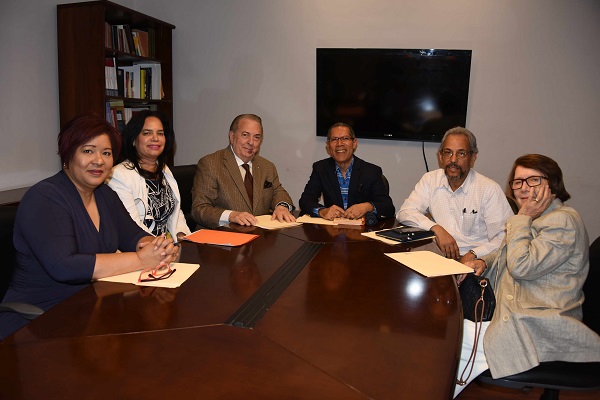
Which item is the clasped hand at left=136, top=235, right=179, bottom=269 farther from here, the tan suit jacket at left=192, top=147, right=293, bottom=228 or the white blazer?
the tan suit jacket at left=192, top=147, right=293, bottom=228

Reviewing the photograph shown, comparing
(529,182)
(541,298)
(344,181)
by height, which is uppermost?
(529,182)

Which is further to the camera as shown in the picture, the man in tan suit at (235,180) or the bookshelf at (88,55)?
the bookshelf at (88,55)

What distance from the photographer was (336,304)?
1.51 meters

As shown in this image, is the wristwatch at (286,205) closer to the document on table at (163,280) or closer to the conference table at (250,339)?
the conference table at (250,339)

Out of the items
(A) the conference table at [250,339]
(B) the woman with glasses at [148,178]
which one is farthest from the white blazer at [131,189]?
(A) the conference table at [250,339]

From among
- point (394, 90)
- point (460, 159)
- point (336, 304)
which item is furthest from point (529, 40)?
point (336, 304)

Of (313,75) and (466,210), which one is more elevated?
(313,75)

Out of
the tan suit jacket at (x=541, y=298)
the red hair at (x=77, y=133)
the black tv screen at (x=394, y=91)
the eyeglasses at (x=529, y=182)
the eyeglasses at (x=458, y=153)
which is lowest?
the tan suit jacket at (x=541, y=298)

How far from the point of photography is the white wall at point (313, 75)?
3.89 metres

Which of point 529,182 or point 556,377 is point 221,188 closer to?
point 529,182

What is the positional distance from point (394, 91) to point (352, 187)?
1517 mm

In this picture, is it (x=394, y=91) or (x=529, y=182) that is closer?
(x=529, y=182)

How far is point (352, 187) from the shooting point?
10.9 ft

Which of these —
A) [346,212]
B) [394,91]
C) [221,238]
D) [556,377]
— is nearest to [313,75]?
[394,91]
